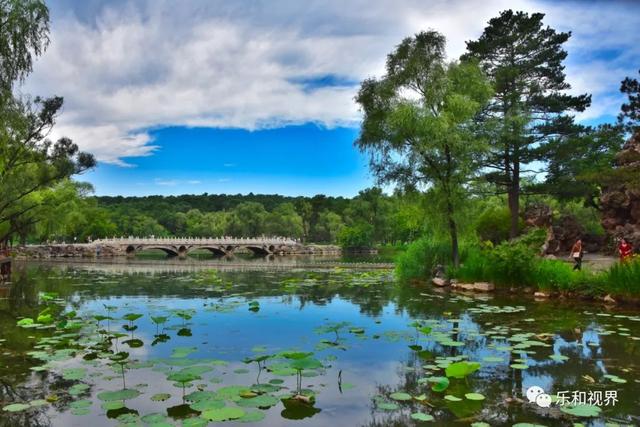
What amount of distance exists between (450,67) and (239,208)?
78942 millimetres

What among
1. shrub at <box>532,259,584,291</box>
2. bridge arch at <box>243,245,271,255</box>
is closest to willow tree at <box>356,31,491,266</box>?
shrub at <box>532,259,584,291</box>

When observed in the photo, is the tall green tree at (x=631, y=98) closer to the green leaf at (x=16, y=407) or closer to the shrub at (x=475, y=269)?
the shrub at (x=475, y=269)

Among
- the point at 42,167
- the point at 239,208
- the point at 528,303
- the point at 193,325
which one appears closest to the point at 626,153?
the point at 528,303

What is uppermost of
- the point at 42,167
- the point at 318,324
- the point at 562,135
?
the point at 562,135

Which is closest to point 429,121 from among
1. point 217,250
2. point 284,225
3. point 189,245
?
point 189,245

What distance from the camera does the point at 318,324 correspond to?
1066cm

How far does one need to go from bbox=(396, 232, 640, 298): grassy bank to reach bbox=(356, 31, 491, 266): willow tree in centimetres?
95

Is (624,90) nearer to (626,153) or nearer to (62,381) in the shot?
(626,153)

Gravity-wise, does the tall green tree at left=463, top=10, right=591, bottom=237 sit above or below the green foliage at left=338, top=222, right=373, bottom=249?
above

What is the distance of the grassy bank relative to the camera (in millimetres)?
12773

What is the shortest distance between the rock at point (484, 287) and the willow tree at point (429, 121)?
7.74ft

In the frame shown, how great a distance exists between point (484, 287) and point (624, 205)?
1254 cm

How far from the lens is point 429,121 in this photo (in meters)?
18.3

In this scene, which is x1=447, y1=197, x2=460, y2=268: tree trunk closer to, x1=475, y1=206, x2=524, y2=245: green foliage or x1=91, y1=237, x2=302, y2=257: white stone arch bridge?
x1=475, y1=206, x2=524, y2=245: green foliage
